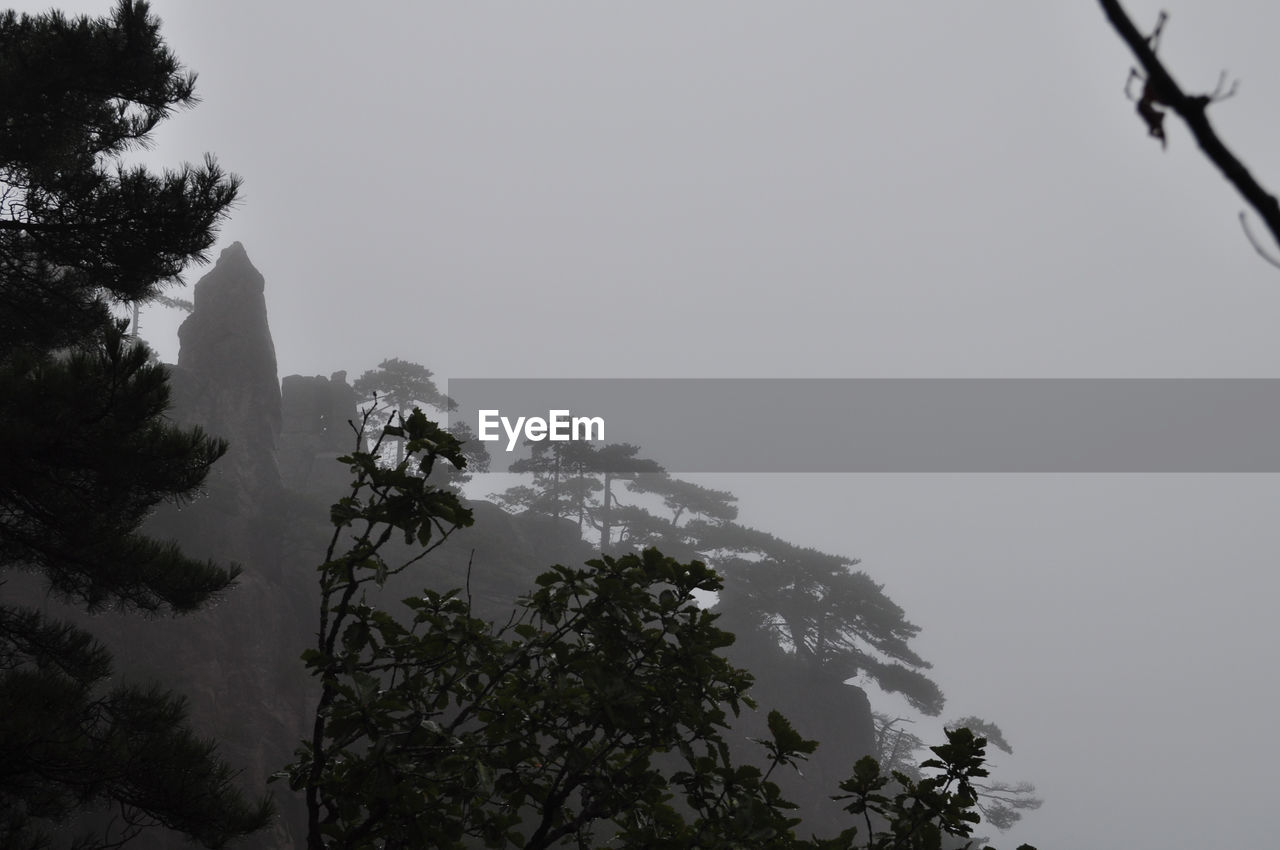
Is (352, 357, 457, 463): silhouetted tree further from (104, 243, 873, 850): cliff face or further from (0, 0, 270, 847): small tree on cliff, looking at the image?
(0, 0, 270, 847): small tree on cliff

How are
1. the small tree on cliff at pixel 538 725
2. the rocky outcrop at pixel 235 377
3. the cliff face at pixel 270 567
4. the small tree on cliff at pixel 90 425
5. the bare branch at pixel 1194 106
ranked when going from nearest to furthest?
the bare branch at pixel 1194 106 → the small tree on cliff at pixel 538 725 → the small tree on cliff at pixel 90 425 → the cliff face at pixel 270 567 → the rocky outcrop at pixel 235 377

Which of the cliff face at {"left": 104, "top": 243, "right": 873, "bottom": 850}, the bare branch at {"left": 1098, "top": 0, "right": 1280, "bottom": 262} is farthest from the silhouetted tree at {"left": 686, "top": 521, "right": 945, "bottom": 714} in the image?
the bare branch at {"left": 1098, "top": 0, "right": 1280, "bottom": 262}

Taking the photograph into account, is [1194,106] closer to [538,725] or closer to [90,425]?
[538,725]

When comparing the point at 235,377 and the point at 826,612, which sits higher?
the point at 235,377

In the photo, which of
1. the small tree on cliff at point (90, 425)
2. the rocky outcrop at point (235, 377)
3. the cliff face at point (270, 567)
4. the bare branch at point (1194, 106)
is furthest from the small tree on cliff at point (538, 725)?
the rocky outcrop at point (235, 377)

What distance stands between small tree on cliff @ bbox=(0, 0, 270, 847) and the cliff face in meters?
11.0

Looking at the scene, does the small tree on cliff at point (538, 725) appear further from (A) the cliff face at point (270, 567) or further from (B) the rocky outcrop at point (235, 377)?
(B) the rocky outcrop at point (235, 377)

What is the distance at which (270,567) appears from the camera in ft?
82.0

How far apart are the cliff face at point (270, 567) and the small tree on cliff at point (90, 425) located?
1099cm

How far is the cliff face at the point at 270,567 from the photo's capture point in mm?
20578

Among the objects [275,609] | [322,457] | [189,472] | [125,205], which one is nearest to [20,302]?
[125,205]

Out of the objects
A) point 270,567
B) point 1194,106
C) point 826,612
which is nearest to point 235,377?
point 270,567

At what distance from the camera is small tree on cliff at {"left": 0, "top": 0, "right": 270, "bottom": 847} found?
6285 mm

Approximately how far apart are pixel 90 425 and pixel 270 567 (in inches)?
800
